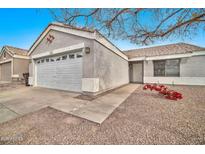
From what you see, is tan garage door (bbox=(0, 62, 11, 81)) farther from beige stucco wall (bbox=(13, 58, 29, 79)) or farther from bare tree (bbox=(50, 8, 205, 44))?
bare tree (bbox=(50, 8, 205, 44))

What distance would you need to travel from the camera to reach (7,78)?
12.6m

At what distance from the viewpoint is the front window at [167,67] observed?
982 centimetres

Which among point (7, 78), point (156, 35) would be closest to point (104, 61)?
point (156, 35)

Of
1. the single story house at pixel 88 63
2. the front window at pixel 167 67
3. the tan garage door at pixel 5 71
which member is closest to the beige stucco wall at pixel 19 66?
the tan garage door at pixel 5 71

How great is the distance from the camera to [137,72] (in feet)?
40.6

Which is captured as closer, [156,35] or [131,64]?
[156,35]

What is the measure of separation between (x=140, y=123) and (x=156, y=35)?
13.3 ft

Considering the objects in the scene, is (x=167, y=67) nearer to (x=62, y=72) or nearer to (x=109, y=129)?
(x=62, y=72)

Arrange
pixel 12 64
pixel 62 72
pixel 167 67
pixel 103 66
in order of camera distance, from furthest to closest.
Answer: pixel 12 64 → pixel 167 67 → pixel 62 72 → pixel 103 66

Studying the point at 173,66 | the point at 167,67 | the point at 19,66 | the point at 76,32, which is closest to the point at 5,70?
the point at 19,66

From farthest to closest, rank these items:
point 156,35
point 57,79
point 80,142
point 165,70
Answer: point 165,70, point 57,79, point 156,35, point 80,142

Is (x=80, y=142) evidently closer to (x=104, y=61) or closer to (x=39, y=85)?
(x=104, y=61)

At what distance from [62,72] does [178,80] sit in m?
10.7
